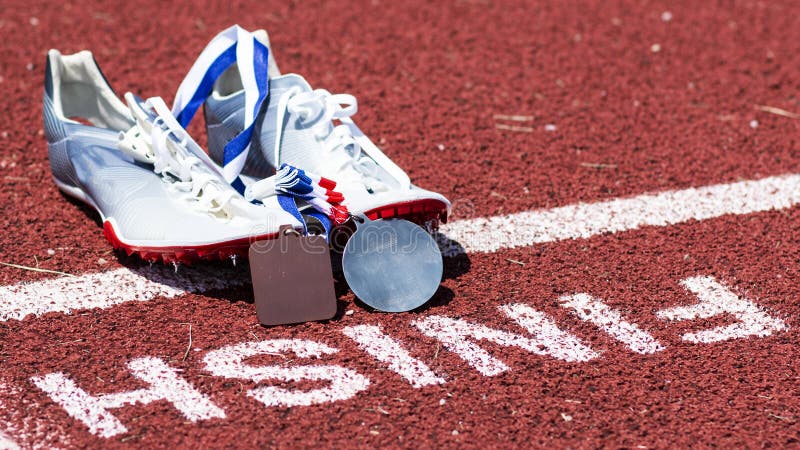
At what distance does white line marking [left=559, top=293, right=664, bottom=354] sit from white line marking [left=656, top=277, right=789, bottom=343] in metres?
0.11

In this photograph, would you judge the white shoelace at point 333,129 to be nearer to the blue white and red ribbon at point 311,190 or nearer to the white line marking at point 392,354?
the blue white and red ribbon at point 311,190

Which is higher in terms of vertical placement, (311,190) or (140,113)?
(140,113)

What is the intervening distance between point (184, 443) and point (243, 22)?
10.2 ft

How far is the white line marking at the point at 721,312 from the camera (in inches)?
109

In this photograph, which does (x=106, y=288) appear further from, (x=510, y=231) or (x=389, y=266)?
(x=510, y=231)

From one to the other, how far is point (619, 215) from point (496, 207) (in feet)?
1.37

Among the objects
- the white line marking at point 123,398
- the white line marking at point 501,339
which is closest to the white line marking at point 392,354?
the white line marking at point 501,339

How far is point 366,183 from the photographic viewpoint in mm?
2951

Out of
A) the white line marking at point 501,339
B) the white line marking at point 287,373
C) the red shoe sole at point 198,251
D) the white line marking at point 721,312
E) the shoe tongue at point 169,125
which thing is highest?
the shoe tongue at point 169,125

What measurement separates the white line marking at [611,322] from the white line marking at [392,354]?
20.9 inches

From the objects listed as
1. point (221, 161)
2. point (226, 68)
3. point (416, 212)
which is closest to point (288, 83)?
point (226, 68)

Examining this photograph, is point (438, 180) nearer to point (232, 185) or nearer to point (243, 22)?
point (232, 185)

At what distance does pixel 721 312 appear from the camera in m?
2.87

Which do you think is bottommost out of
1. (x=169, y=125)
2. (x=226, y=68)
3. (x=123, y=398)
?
(x=123, y=398)
